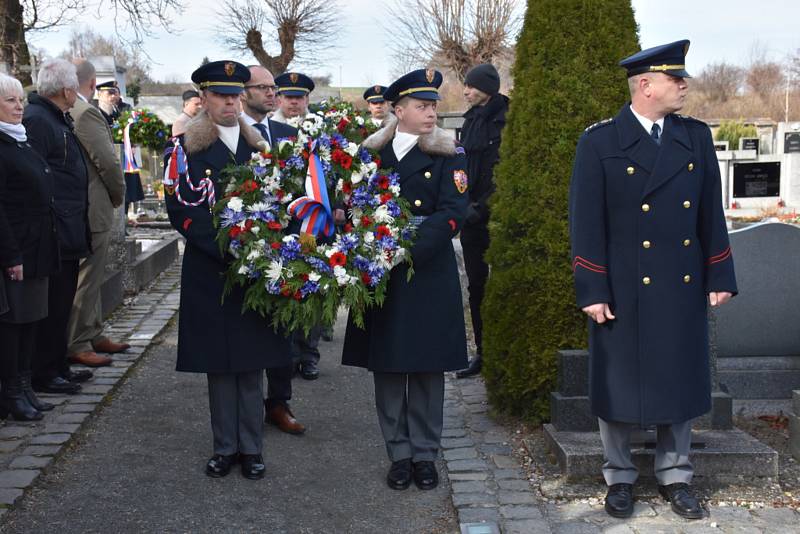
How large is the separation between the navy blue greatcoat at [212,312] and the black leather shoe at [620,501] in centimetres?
179

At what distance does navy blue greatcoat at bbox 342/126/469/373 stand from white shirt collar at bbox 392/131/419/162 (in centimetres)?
2

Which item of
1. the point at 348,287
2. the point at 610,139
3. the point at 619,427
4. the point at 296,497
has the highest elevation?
the point at 610,139

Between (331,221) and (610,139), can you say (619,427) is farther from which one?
(331,221)

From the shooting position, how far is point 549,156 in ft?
18.2

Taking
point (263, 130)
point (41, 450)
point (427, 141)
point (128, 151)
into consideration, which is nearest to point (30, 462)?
point (41, 450)

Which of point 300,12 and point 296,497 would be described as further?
point 300,12

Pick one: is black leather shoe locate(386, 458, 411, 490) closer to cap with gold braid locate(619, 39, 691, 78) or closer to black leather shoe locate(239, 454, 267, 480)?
black leather shoe locate(239, 454, 267, 480)

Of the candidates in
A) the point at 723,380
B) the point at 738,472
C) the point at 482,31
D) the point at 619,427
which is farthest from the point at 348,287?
the point at 482,31

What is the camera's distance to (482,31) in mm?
32156

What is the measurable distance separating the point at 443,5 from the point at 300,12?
7944 millimetres

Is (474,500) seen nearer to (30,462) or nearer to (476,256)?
(30,462)

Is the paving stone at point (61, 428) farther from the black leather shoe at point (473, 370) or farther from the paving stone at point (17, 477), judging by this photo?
the black leather shoe at point (473, 370)

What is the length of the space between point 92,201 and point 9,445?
7.48 ft

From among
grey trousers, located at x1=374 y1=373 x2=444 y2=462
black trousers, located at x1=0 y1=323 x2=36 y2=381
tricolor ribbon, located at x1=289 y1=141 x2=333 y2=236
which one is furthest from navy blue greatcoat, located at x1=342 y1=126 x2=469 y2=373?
black trousers, located at x1=0 y1=323 x2=36 y2=381
